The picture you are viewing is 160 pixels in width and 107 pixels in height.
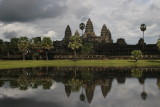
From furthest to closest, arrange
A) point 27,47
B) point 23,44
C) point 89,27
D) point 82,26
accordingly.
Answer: point 89,27 < point 82,26 < point 27,47 < point 23,44

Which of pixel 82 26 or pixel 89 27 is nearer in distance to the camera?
pixel 82 26

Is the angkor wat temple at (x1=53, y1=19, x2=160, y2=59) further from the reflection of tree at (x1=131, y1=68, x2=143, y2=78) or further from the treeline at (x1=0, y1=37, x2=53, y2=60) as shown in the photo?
the reflection of tree at (x1=131, y1=68, x2=143, y2=78)

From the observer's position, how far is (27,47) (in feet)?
353

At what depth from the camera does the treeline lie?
10262cm

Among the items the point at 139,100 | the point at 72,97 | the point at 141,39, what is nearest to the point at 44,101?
the point at 72,97

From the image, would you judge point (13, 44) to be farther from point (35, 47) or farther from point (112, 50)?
point (112, 50)

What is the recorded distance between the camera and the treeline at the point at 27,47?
103 meters

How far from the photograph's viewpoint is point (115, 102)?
20359mm

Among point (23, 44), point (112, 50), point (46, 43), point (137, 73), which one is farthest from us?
point (112, 50)

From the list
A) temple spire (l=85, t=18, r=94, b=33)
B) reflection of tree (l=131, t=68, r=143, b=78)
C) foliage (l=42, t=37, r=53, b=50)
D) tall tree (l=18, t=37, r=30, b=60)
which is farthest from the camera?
temple spire (l=85, t=18, r=94, b=33)

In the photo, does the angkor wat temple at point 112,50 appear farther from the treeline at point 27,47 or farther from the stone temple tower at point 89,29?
the stone temple tower at point 89,29

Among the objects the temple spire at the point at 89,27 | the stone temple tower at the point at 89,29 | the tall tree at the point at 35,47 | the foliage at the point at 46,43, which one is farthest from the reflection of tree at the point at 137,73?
the temple spire at the point at 89,27

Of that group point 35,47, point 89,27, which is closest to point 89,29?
point 89,27

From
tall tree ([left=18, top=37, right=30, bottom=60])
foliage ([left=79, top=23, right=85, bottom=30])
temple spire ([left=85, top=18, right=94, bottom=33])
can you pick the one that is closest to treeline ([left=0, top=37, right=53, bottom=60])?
tall tree ([left=18, top=37, right=30, bottom=60])
